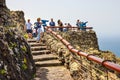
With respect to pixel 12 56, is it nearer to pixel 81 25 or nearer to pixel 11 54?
pixel 11 54

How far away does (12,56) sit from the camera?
877 centimetres

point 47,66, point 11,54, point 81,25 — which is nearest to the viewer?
point 11,54

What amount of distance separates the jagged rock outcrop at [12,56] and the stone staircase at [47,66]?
135cm

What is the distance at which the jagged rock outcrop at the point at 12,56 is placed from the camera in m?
7.84

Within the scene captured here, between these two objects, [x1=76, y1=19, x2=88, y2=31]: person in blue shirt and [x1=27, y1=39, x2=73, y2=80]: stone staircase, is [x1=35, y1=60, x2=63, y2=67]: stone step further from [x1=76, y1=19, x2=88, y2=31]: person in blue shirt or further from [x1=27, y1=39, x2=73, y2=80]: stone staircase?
[x1=76, y1=19, x2=88, y2=31]: person in blue shirt

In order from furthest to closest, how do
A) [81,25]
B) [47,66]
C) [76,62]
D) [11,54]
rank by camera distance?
[81,25] < [47,66] < [76,62] < [11,54]

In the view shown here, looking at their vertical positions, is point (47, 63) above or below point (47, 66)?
above

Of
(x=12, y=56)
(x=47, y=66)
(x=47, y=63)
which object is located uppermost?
(x=12, y=56)

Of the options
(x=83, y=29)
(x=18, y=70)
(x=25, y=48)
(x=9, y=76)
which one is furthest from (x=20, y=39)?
(x=83, y=29)

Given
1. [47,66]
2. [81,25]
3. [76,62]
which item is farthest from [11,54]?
[81,25]

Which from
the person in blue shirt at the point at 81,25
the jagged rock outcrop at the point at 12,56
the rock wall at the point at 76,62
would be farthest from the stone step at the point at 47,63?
the person in blue shirt at the point at 81,25

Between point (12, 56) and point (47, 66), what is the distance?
555 centimetres

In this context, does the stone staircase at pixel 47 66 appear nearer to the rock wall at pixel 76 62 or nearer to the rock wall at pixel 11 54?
the rock wall at pixel 76 62

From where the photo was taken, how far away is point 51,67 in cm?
1399
